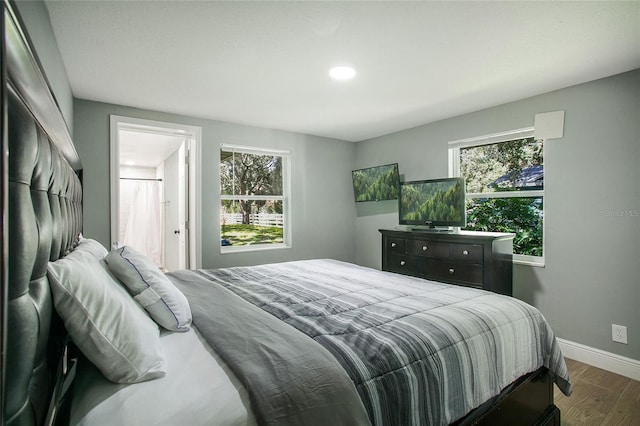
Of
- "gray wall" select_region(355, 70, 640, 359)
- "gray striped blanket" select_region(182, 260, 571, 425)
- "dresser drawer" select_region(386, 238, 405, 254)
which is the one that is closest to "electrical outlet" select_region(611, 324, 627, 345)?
"gray wall" select_region(355, 70, 640, 359)

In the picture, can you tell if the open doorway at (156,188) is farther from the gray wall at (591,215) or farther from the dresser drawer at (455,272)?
the gray wall at (591,215)

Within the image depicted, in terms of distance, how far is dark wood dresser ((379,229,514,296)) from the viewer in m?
2.84

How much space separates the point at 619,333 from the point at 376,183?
2.85m

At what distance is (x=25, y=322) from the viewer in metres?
0.65

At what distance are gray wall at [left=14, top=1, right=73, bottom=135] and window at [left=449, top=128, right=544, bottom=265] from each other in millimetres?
3566

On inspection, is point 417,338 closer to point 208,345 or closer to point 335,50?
point 208,345

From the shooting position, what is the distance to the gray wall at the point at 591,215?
2.53 meters

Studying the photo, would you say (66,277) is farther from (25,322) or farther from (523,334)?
(523,334)

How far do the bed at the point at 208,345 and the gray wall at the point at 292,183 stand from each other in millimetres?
1616

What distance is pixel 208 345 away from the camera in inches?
48.6

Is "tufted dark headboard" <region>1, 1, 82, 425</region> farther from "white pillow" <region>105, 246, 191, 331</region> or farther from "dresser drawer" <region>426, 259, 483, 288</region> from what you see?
"dresser drawer" <region>426, 259, 483, 288</region>

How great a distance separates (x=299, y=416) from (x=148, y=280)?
0.84 m

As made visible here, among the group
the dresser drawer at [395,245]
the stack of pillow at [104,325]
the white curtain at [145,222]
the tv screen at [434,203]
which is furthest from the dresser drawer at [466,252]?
the white curtain at [145,222]

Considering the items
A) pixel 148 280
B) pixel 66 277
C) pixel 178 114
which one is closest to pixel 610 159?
pixel 148 280
